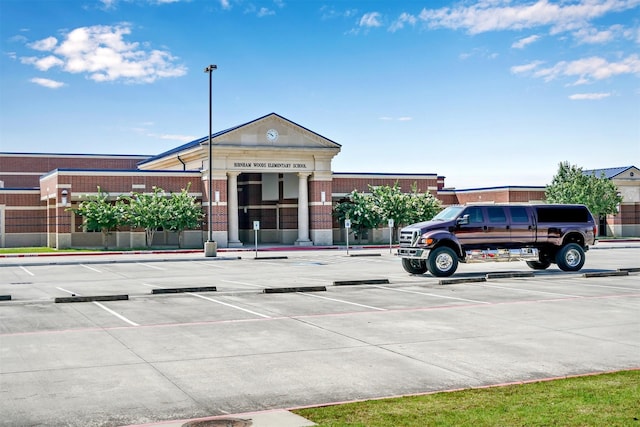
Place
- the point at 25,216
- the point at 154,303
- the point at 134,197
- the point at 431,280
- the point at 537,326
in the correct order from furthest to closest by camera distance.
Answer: the point at 25,216
the point at 134,197
the point at 431,280
the point at 154,303
the point at 537,326

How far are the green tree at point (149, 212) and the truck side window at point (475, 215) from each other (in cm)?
2743

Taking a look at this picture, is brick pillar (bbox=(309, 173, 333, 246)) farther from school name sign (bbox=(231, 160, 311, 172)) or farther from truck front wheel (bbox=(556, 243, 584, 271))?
truck front wheel (bbox=(556, 243, 584, 271))

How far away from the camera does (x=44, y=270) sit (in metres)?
30.6

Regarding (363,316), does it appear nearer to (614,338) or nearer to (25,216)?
(614,338)

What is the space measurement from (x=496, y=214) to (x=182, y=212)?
27.8m

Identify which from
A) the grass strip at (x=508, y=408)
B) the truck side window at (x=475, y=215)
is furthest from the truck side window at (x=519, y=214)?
the grass strip at (x=508, y=408)

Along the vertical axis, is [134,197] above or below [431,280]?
above

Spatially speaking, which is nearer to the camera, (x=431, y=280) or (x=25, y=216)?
(x=431, y=280)

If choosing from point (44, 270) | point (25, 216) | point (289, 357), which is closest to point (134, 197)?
point (25, 216)

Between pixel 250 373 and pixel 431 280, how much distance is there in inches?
551

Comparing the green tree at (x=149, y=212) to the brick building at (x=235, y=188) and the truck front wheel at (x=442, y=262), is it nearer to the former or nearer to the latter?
the brick building at (x=235, y=188)

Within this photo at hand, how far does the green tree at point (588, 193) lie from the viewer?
62625 mm

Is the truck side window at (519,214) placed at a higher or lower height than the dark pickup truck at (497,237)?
higher

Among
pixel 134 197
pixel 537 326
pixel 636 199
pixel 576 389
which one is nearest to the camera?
pixel 576 389
